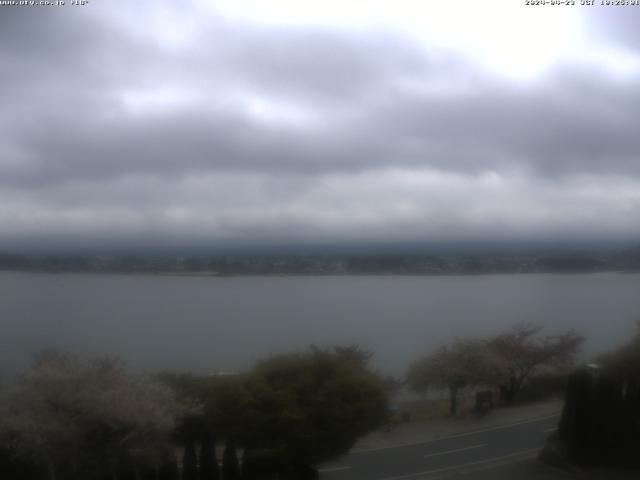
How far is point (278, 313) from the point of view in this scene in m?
17.4

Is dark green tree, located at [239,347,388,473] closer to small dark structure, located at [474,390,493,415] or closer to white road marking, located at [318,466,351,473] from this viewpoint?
white road marking, located at [318,466,351,473]

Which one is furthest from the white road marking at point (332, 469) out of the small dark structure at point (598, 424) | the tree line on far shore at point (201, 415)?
the small dark structure at point (598, 424)

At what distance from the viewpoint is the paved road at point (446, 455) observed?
11.0 m

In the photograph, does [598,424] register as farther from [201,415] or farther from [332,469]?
[201,415]

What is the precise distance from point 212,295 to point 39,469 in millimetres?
9151

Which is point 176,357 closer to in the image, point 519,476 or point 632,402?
point 519,476

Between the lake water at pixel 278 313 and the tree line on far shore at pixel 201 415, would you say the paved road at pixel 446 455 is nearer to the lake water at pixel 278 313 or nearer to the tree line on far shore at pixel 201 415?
the tree line on far shore at pixel 201 415

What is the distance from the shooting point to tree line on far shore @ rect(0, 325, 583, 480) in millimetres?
9383

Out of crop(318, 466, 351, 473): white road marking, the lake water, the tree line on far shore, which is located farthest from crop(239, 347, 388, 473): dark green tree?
the lake water

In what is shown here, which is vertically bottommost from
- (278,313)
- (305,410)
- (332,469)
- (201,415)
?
(332,469)

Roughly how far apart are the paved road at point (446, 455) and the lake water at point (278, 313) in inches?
91.6

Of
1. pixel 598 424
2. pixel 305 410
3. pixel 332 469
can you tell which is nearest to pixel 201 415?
pixel 305 410

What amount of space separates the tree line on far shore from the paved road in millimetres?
455

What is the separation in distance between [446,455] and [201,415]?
4338 mm
